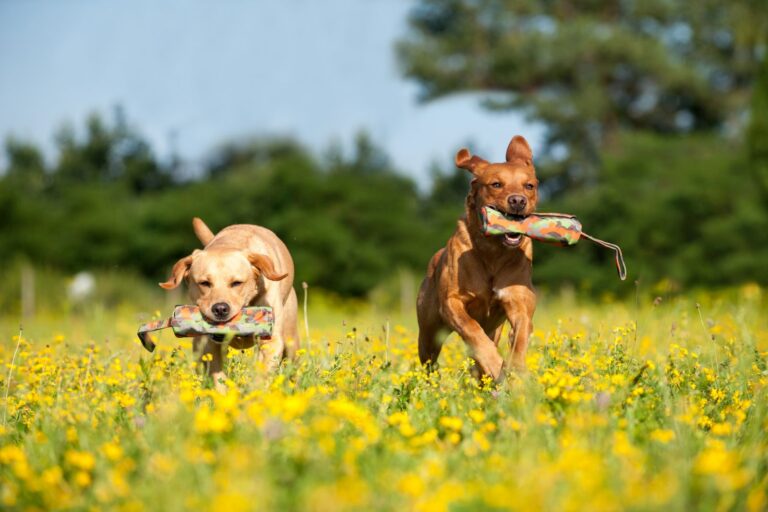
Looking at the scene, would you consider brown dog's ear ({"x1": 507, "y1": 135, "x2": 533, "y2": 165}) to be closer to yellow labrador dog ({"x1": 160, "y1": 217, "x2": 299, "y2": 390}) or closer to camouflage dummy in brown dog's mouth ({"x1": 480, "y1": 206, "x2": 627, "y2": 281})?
camouflage dummy in brown dog's mouth ({"x1": 480, "y1": 206, "x2": 627, "y2": 281})

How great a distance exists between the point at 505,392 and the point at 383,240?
22.5 metres

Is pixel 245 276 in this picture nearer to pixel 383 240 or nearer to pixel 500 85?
pixel 383 240

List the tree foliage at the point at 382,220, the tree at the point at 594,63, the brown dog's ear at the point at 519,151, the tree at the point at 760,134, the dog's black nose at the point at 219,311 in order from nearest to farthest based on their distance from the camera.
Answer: the dog's black nose at the point at 219,311 < the brown dog's ear at the point at 519,151 < the tree at the point at 760,134 < the tree foliage at the point at 382,220 < the tree at the point at 594,63

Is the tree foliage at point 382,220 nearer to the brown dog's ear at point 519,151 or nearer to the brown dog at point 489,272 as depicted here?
the brown dog's ear at point 519,151

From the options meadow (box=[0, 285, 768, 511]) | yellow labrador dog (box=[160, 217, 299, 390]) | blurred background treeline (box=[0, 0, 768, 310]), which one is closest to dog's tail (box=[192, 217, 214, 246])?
yellow labrador dog (box=[160, 217, 299, 390])

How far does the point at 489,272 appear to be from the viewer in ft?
19.4

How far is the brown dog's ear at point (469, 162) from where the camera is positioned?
6.28 meters

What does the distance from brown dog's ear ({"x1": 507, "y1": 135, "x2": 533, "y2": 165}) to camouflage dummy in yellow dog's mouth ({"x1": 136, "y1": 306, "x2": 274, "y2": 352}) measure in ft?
7.14

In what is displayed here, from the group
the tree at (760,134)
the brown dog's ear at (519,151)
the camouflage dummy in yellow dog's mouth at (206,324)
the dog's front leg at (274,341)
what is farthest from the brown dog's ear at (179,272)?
the tree at (760,134)

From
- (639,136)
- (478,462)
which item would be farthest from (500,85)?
(478,462)

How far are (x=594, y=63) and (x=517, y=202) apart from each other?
80.0ft

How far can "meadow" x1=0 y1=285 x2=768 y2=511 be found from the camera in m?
2.70

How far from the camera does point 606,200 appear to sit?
80.6ft

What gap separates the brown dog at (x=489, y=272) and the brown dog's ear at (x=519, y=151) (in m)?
0.14
